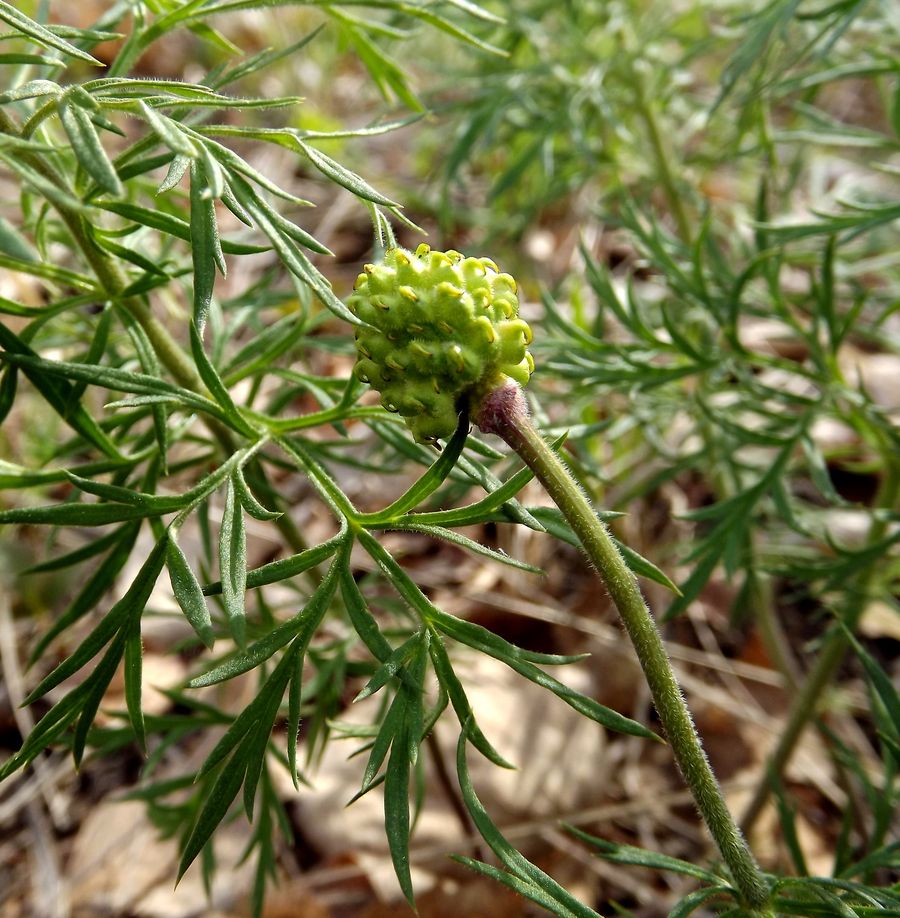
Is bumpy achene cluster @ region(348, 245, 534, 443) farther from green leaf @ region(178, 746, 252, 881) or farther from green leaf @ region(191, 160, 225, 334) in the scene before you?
green leaf @ region(178, 746, 252, 881)

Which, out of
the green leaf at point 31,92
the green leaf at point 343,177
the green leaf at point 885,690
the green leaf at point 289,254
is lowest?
the green leaf at point 885,690

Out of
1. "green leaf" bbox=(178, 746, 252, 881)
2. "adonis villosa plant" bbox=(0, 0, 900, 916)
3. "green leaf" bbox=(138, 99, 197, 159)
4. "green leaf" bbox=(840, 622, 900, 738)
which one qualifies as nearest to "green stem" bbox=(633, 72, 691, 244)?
"adonis villosa plant" bbox=(0, 0, 900, 916)

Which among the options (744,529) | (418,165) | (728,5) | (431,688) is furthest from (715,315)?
(418,165)

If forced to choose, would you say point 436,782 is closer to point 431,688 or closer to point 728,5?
point 431,688

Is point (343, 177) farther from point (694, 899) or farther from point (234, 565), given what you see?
point (694, 899)

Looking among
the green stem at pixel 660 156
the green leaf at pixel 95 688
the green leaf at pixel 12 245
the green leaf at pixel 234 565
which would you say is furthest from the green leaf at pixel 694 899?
the green stem at pixel 660 156

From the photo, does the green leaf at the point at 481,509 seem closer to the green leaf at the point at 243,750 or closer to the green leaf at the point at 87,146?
the green leaf at the point at 243,750

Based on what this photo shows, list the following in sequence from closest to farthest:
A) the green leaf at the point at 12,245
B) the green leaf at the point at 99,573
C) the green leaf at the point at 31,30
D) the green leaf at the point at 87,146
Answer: the green leaf at the point at 87,146 → the green leaf at the point at 31,30 → the green leaf at the point at 12,245 → the green leaf at the point at 99,573
